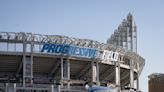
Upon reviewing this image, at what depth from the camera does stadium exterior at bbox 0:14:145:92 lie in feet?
319

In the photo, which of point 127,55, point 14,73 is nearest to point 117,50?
point 127,55

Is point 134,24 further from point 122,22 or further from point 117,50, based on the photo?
point 117,50

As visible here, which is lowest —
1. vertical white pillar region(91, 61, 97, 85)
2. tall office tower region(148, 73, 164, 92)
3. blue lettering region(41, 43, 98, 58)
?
tall office tower region(148, 73, 164, 92)

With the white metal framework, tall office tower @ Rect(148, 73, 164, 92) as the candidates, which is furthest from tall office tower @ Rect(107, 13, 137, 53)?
tall office tower @ Rect(148, 73, 164, 92)

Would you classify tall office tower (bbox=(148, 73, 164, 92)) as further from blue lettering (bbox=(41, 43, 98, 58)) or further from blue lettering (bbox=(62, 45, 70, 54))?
blue lettering (bbox=(62, 45, 70, 54))

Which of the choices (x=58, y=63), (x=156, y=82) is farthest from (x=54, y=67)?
(x=156, y=82)

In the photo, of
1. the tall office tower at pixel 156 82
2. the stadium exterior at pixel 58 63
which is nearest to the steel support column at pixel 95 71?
the stadium exterior at pixel 58 63

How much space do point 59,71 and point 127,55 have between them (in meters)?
15.3

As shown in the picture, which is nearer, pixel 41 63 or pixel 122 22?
pixel 41 63

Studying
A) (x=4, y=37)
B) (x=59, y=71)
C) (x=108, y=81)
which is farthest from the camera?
(x=108, y=81)

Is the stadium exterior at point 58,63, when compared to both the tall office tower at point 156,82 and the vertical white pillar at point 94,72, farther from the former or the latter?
the tall office tower at point 156,82

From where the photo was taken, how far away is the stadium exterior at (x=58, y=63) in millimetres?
97188

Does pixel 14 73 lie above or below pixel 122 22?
below

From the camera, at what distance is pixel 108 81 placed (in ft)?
385
